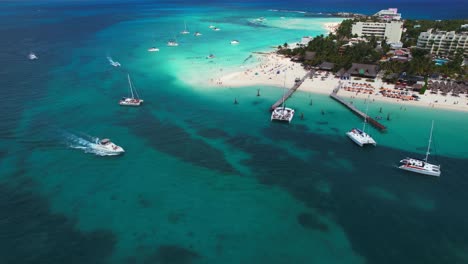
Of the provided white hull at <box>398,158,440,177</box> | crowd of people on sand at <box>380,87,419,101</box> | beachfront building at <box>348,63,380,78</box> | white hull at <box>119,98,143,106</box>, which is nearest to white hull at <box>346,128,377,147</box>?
white hull at <box>398,158,440,177</box>

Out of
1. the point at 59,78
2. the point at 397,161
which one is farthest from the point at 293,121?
the point at 59,78

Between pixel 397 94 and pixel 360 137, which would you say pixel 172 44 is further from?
pixel 360 137

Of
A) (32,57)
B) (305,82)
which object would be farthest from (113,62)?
(305,82)

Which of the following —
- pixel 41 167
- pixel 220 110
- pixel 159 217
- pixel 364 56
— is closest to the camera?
pixel 159 217

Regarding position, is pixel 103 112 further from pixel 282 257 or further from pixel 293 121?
pixel 282 257

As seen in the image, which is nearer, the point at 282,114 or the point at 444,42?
the point at 282,114

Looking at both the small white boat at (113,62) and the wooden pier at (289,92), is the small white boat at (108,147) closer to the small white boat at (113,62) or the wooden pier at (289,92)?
the wooden pier at (289,92)

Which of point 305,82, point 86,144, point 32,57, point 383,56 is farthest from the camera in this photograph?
point 383,56
